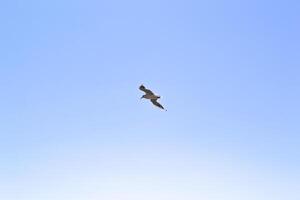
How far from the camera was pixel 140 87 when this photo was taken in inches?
4203

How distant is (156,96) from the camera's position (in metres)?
108

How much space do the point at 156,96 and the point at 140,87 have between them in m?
2.15
